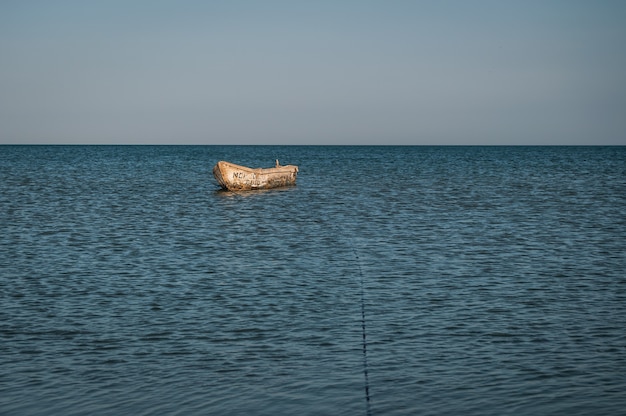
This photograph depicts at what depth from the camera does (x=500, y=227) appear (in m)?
31.2

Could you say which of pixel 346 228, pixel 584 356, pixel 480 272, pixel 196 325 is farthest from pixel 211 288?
pixel 346 228

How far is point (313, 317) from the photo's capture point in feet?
50.0

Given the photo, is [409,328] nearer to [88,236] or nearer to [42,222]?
[88,236]

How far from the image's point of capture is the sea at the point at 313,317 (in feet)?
35.4

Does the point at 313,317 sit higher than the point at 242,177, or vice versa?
the point at 242,177

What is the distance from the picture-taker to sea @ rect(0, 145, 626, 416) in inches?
425

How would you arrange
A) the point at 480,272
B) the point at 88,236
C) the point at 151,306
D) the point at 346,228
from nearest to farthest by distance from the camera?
the point at 151,306 → the point at 480,272 → the point at 88,236 → the point at 346,228

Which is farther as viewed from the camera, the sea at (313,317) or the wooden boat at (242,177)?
the wooden boat at (242,177)

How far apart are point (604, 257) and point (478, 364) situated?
1251 cm

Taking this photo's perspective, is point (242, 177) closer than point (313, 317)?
No

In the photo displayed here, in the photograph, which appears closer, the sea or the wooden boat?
the sea

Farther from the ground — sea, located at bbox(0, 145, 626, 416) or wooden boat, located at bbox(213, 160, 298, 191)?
wooden boat, located at bbox(213, 160, 298, 191)

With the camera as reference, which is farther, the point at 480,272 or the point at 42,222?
the point at 42,222

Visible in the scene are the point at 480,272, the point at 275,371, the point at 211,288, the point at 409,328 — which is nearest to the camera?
the point at 275,371
